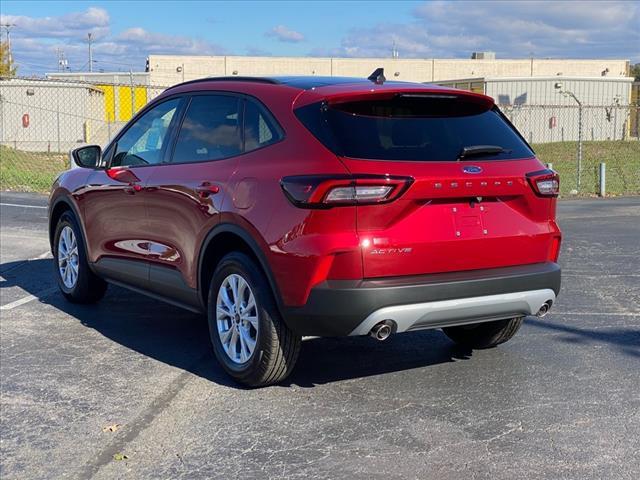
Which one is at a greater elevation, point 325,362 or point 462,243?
point 462,243

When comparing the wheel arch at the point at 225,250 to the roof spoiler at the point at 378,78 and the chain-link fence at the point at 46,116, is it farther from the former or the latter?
the chain-link fence at the point at 46,116

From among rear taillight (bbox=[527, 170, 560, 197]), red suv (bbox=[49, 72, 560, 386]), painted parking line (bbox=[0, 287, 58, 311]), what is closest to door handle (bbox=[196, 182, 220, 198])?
red suv (bbox=[49, 72, 560, 386])

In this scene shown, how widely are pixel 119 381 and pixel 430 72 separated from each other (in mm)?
63330

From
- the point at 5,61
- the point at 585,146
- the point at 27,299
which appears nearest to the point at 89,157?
the point at 27,299

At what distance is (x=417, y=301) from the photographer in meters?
4.43

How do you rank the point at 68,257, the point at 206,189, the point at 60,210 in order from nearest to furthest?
the point at 206,189, the point at 68,257, the point at 60,210

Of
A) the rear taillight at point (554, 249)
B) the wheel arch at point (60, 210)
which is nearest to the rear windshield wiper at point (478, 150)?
the rear taillight at point (554, 249)

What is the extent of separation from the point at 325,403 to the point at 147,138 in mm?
2670

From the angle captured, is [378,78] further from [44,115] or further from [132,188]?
[44,115]

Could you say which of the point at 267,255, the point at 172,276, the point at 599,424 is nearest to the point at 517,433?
the point at 599,424

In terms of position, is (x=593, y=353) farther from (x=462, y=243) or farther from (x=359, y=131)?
(x=359, y=131)

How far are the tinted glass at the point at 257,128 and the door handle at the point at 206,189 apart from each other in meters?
0.31

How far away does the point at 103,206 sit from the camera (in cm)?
662

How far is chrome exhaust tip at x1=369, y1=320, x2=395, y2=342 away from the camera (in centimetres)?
441
